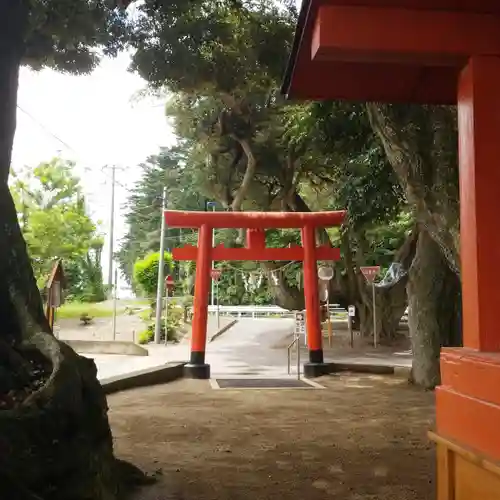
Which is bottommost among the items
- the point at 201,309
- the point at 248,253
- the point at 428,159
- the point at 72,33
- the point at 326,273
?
the point at 201,309

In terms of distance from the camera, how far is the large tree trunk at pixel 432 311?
415 inches

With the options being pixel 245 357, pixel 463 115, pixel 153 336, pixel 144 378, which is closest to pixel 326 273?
pixel 245 357

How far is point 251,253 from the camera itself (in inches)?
518

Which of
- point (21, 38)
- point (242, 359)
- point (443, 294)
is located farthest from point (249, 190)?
point (21, 38)

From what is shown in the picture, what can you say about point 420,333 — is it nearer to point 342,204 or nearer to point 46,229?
point 342,204

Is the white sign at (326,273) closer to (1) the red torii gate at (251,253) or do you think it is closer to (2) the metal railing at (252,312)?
(1) the red torii gate at (251,253)

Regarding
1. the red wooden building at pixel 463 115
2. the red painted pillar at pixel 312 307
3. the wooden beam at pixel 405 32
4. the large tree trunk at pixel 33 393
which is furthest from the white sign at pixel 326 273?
the wooden beam at pixel 405 32

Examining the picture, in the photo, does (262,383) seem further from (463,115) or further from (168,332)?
(168,332)

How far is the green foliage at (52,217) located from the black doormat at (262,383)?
16.4 meters

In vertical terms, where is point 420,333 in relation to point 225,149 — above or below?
below

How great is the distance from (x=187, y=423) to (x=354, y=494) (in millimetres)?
3264

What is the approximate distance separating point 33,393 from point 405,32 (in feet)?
9.37

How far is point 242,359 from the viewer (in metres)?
16.6

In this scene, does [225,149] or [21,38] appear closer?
[21,38]
